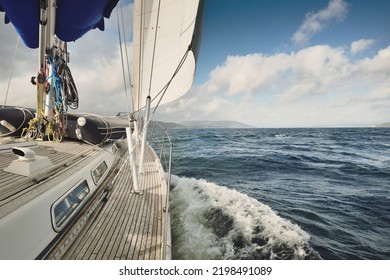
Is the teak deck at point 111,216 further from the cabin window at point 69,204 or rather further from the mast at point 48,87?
the mast at point 48,87

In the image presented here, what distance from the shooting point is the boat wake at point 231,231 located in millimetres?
5609

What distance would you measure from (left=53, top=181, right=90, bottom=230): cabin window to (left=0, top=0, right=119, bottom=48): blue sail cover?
6714 millimetres

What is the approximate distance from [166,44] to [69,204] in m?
4.18

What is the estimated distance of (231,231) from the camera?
21.7 ft

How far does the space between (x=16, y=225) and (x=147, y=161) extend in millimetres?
7686

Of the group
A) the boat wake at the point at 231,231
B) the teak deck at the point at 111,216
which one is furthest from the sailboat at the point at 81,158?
the boat wake at the point at 231,231

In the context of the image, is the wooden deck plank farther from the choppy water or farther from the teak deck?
the choppy water

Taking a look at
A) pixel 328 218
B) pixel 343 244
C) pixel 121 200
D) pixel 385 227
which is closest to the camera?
pixel 121 200

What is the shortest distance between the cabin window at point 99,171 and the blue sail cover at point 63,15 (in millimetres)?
5751

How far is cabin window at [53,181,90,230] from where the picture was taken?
370 centimetres

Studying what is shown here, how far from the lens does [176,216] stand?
24.5ft

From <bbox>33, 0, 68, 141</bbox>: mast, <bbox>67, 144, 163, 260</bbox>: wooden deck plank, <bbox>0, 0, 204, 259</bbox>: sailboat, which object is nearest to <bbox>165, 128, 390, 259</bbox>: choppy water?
<bbox>67, 144, 163, 260</bbox>: wooden deck plank

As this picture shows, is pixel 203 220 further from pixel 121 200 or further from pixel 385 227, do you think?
pixel 385 227
